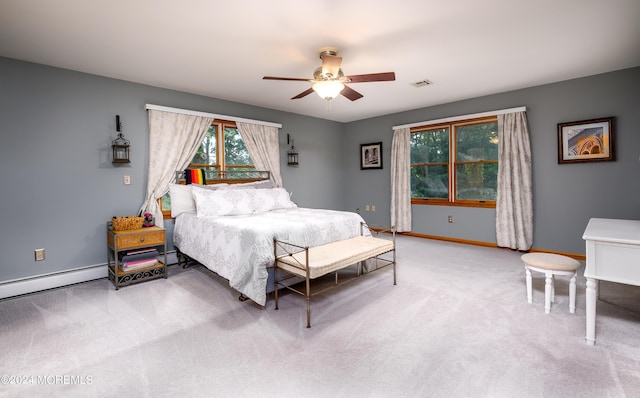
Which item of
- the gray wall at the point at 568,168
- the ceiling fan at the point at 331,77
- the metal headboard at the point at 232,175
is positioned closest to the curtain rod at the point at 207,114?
the metal headboard at the point at 232,175

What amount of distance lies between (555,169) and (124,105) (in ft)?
19.7

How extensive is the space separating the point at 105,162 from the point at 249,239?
240cm

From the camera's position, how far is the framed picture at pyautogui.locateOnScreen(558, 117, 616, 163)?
3949 millimetres

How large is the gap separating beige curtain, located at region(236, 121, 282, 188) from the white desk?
4057 millimetres

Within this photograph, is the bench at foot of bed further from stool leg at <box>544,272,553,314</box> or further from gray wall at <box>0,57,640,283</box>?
gray wall at <box>0,57,640,283</box>

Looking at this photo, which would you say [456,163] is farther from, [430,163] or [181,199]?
[181,199]

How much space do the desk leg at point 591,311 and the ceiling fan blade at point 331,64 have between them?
258 cm

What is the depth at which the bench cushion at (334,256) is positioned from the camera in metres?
2.54

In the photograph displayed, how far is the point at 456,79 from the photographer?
4082 millimetres

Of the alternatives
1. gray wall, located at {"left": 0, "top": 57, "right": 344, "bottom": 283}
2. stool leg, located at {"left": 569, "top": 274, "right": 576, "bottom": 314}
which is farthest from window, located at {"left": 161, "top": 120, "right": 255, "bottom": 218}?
stool leg, located at {"left": 569, "top": 274, "right": 576, "bottom": 314}

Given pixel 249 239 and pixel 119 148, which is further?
pixel 119 148

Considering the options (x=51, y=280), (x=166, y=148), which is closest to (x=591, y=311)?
(x=166, y=148)

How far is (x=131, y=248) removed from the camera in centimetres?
345

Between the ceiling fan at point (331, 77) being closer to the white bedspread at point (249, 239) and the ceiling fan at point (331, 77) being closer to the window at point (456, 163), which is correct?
the white bedspread at point (249, 239)
